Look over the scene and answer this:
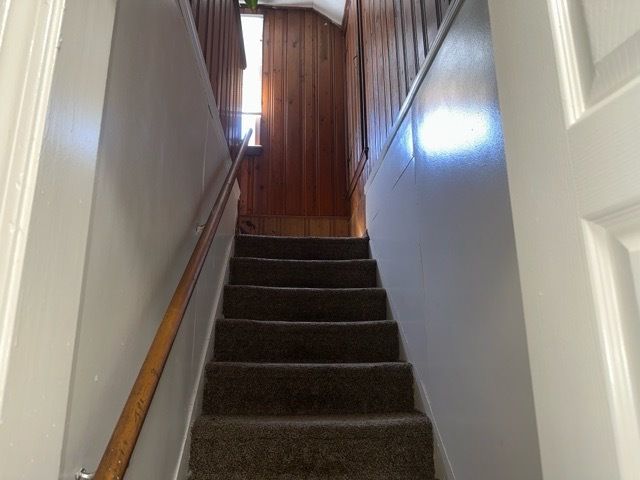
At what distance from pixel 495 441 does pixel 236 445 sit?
94 centimetres

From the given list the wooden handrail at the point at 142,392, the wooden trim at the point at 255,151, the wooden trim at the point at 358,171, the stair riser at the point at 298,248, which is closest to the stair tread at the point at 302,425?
the wooden handrail at the point at 142,392

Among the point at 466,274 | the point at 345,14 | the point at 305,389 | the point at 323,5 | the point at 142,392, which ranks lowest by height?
the point at 305,389

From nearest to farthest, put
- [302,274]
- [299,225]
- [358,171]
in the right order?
[302,274], [358,171], [299,225]

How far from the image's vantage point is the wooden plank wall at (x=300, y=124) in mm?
4551

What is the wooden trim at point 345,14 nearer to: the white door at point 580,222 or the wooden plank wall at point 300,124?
the wooden plank wall at point 300,124

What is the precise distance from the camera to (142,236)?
1.15m

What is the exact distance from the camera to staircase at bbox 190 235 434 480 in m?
1.66

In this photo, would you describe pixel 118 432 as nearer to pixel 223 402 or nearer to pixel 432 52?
pixel 223 402

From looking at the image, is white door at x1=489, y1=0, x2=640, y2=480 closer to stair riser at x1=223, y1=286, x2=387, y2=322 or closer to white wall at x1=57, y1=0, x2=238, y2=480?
white wall at x1=57, y1=0, x2=238, y2=480

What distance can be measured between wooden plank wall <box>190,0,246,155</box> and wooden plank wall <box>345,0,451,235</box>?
3.25ft

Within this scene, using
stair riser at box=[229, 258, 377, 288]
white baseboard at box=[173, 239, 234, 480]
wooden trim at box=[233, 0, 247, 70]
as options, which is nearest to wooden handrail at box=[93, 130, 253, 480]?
white baseboard at box=[173, 239, 234, 480]

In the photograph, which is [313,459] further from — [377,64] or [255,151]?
[255,151]

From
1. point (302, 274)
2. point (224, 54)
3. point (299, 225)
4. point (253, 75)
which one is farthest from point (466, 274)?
point (253, 75)

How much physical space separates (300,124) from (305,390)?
11.0 ft
